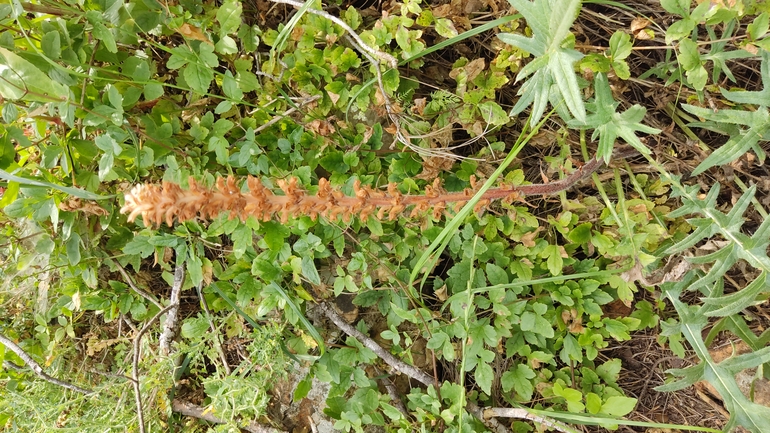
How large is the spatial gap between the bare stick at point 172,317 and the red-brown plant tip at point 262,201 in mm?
1214

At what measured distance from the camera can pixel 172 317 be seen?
269 cm

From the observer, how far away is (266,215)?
1.41m

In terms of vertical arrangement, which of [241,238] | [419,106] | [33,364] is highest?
[419,106]

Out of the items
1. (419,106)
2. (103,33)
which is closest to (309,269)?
(419,106)

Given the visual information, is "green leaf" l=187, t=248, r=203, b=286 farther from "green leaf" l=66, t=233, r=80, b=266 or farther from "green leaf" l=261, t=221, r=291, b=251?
"green leaf" l=66, t=233, r=80, b=266

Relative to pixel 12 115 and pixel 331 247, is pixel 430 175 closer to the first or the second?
pixel 331 247

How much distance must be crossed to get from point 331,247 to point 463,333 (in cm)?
83

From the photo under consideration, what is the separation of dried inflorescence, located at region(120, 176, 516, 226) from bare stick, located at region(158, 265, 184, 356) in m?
1.33

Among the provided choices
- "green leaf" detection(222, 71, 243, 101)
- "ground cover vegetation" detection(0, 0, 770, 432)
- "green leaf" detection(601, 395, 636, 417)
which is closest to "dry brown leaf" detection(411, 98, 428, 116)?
"ground cover vegetation" detection(0, 0, 770, 432)

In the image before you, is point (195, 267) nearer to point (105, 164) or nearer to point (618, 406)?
point (105, 164)

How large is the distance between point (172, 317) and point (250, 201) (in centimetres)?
167

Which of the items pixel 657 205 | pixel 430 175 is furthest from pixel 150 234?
pixel 657 205

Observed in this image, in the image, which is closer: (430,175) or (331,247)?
(430,175)

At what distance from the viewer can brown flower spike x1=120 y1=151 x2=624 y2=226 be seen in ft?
3.91
